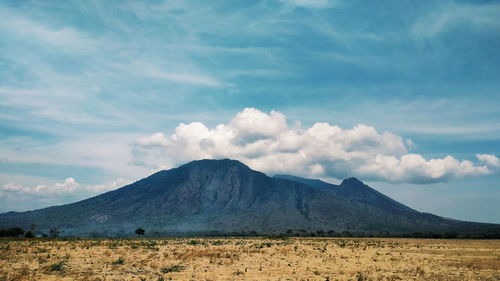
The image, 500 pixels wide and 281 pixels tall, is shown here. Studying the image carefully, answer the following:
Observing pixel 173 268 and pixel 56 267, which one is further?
pixel 173 268

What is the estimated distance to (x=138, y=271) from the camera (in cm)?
2886

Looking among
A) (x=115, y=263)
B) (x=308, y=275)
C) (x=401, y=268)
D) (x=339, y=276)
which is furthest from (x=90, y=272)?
(x=401, y=268)

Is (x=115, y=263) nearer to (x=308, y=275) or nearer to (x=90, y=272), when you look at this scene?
(x=90, y=272)

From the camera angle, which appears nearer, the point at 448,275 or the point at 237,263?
the point at 448,275

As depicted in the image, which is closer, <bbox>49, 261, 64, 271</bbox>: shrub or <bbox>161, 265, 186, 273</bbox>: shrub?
<bbox>49, 261, 64, 271</bbox>: shrub

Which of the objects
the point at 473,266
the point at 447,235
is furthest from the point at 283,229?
the point at 473,266

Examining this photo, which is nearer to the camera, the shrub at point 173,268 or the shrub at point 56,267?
the shrub at point 56,267

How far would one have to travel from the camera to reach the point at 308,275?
90.7ft

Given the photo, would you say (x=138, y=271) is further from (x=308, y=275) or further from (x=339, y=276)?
(x=339, y=276)

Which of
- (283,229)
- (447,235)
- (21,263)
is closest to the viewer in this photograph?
(21,263)

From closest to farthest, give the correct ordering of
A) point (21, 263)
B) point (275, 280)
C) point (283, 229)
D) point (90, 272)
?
point (275, 280) → point (90, 272) → point (21, 263) → point (283, 229)

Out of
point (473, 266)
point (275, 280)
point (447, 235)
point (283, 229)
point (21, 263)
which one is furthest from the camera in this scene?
point (283, 229)

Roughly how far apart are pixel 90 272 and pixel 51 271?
3.02 meters

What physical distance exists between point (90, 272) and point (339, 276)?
54.3ft
